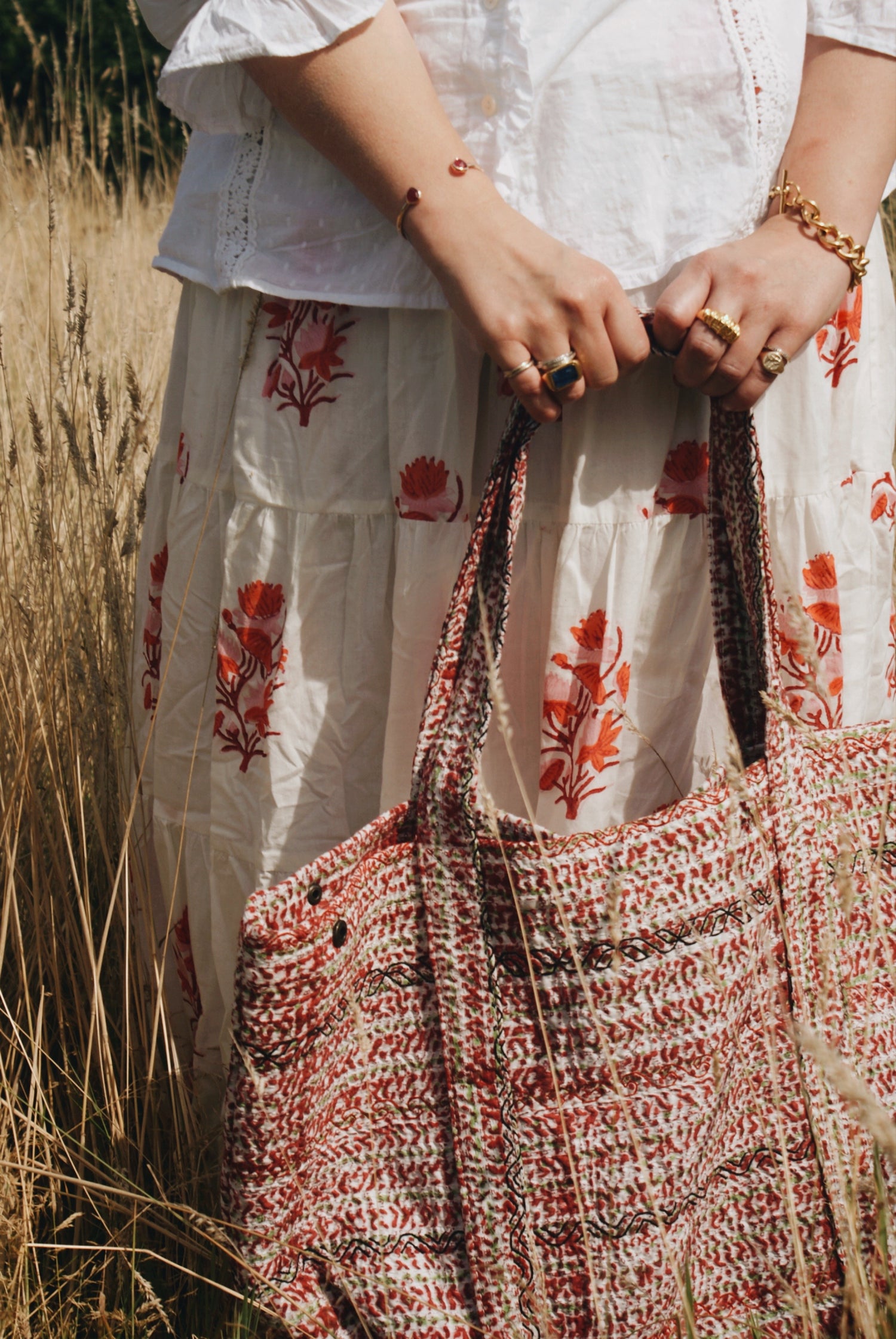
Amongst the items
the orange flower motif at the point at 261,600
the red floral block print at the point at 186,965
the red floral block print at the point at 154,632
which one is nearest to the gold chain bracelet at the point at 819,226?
the orange flower motif at the point at 261,600

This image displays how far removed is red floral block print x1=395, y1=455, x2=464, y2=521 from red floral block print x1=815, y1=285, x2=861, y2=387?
1.12ft

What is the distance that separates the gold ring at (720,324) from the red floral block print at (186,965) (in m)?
0.76

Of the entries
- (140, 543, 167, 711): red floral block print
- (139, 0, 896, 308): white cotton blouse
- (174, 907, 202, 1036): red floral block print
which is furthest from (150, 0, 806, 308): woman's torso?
(174, 907, 202, 1036): red floral block print

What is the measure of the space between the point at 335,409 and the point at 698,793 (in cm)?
43

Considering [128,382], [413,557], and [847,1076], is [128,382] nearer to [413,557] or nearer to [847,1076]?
[413,557]

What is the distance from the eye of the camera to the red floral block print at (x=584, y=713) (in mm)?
874

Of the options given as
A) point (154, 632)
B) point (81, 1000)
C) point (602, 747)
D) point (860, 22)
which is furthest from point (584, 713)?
point (81, 1000)

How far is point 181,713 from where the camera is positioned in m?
1.06

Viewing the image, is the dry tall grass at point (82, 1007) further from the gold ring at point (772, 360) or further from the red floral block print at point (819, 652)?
the gold ring at point (772, 360)

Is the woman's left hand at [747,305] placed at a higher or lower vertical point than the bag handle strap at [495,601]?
higher

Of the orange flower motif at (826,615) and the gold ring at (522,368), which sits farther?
the orange flower motif at (826,615)

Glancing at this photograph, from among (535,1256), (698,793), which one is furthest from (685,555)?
(535,1256)

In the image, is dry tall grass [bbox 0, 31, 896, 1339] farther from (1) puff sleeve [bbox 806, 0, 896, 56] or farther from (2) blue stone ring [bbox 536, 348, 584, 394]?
(1) puff sleeve [bbox 806, 0, 896, 56]

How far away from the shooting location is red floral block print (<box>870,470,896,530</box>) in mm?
998
